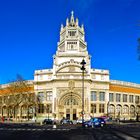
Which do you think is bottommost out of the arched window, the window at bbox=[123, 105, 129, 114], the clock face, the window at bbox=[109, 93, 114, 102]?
the window at bbox=[123, 105, 129, 114]

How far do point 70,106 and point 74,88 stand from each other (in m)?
6.64

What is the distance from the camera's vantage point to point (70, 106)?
135 meters

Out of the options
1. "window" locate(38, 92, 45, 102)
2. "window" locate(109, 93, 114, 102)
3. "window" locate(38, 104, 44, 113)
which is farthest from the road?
"window" locate(109, 93, 114, 102)

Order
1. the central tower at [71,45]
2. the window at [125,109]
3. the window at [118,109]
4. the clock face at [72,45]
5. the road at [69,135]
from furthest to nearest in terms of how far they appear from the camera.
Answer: the window at [125,109] → the window at [118,109] → the clock face at [72,45] → the central tower at [71,45] → the road at [69,135]

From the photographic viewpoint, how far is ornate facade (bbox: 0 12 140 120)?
134375 millimetres

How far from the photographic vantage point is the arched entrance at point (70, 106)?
13475cm

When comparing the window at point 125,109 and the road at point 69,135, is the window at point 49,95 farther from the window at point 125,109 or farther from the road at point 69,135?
the road at point 69,135

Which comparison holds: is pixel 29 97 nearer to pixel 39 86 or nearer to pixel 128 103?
pixel 39 86

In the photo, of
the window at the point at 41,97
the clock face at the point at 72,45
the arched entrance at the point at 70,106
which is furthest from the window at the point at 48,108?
the clock face at the point at 72,45

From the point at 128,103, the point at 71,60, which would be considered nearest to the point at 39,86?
the point at 71,60

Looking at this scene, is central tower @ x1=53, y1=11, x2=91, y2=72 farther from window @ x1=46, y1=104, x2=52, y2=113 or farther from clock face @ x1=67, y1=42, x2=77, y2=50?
window @ x1=46, y1=104, x2=52, y2=113

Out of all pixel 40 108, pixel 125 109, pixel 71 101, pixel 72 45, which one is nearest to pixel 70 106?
pixel 71 101

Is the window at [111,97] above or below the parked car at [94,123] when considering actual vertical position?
above

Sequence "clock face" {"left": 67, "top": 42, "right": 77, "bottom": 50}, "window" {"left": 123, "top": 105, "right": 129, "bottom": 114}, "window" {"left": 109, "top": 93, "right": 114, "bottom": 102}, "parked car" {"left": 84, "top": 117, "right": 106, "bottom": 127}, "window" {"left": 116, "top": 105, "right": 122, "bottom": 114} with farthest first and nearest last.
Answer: "window" {"left": 123, "top": 105, "right": 129, "bottom": 114}
"window" {"left": 116, "top": 105, "right": 122, "bottom": 114}
"clock face" {"left": 67, "top": 42, "right": 77, "bottom": 50}
"window" {"left": 109, "top": 93, "right": 114, "bottom": 102}
"parked car" {"left": 84, "top": 117, "right": 106, "bottom": 127}
